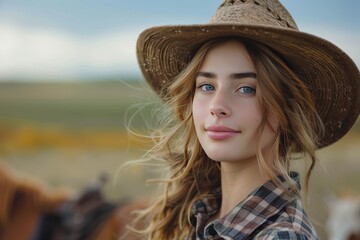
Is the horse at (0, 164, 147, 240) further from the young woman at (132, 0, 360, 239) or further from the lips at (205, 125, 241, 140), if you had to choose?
the lips at (205, 125, 241, 140)

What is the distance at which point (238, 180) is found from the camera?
208cm

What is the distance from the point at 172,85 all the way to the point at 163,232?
0.47m

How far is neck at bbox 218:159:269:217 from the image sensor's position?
2047 mm

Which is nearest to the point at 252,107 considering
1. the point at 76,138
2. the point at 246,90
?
the point at 246,90

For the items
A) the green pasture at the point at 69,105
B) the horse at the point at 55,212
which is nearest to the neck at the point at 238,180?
the horse at the point at 55,212

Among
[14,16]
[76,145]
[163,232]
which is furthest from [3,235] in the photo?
[14,16]

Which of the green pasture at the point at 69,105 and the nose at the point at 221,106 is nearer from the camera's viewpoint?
the nose at the point at 221,106

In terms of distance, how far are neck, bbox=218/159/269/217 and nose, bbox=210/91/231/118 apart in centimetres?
19

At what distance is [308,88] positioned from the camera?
2.11m

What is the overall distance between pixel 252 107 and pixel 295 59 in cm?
20

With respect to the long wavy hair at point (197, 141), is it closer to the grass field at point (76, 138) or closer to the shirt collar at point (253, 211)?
the shirt collar at point (253, 211)

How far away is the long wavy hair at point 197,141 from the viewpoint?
6.49 ft

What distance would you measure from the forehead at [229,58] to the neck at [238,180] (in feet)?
0.85

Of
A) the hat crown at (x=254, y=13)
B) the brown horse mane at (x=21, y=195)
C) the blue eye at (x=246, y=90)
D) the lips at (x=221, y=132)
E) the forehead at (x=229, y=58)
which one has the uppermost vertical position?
the hat crown at (x=254, y=13)
